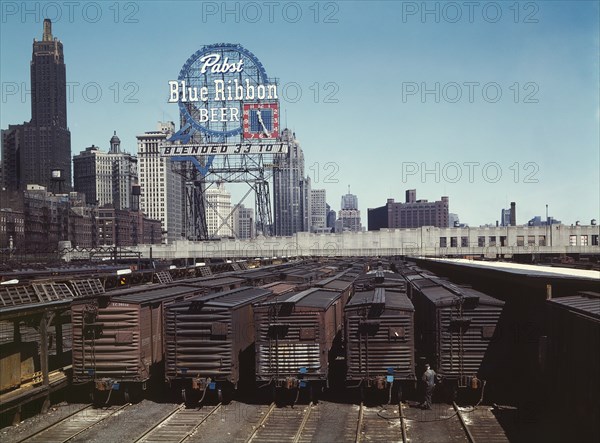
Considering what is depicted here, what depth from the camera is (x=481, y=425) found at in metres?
16.3

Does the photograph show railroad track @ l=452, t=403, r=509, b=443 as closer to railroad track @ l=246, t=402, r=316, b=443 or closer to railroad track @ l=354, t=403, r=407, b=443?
railroad track @ l=354, t=403, r=407, b=443

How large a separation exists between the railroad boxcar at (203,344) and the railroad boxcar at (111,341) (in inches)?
36.9

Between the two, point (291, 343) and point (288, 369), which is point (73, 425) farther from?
point (291, 343)

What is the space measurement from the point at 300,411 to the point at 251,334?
3870 mm

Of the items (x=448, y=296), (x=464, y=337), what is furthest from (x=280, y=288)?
(x=464, y=337)

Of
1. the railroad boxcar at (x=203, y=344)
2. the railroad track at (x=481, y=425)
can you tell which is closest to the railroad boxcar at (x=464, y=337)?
the railroad track at (x=481, y=425)

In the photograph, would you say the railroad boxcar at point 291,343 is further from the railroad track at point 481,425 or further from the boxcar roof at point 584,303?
the boxcar roof at point 584,303

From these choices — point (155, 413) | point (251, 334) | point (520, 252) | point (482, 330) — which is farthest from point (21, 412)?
point (520, 252)

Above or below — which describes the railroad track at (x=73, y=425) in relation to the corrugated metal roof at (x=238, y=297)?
below

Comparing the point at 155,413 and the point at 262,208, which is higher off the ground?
the point at 262,208

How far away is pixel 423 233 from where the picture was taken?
83812 mm

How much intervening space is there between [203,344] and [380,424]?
5.88 m

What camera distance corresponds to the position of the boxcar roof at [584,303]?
12.9 metres

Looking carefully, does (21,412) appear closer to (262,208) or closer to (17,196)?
(262,208)
